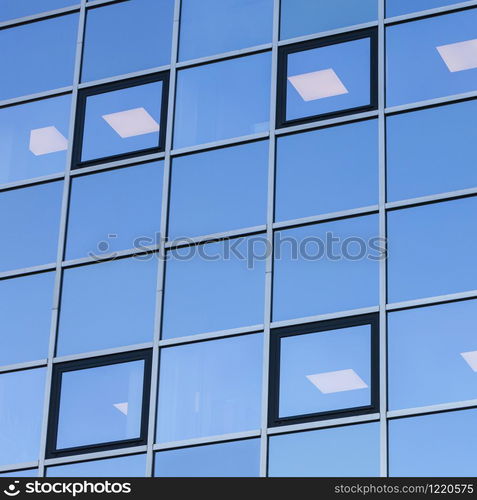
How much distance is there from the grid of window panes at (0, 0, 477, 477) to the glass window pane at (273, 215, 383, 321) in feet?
0.09

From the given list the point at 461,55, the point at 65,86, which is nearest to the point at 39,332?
the point at 65,86

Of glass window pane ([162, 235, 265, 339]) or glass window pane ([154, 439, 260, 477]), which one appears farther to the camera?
glass window pane ([162, 235, 265, 339])

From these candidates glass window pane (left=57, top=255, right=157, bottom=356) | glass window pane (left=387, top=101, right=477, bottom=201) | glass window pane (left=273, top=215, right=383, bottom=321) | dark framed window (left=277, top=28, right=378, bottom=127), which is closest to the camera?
glass window pane (left=273, top=215, right=383, bottom=321)

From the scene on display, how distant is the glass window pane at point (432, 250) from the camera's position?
20234mm

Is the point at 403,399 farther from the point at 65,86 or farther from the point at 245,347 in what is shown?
the point at 65,86

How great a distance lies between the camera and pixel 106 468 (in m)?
20.6

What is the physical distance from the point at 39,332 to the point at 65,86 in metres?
3.92

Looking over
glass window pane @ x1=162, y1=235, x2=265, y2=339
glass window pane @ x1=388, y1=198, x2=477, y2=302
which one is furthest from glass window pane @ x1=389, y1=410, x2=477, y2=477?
glass window pane @ x1=162, y1=235, x2=265, y2=339

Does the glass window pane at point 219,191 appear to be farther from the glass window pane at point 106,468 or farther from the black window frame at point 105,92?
the glass window pane at point 106,468

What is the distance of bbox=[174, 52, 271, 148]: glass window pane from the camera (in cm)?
2225

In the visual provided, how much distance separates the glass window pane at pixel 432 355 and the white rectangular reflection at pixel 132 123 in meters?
4.83

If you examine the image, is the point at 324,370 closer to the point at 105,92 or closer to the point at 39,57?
the point at 105,92

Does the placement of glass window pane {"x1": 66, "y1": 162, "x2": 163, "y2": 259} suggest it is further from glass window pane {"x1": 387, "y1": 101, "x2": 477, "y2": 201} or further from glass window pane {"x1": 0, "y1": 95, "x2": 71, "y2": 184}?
glass window pane {"x1": 387, "y1": 101, "x2": 477, "y2": 201}
